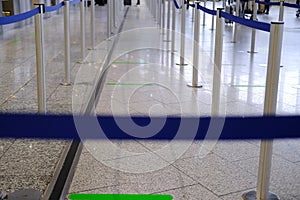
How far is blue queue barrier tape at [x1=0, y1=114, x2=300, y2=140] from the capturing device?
1.59 metres

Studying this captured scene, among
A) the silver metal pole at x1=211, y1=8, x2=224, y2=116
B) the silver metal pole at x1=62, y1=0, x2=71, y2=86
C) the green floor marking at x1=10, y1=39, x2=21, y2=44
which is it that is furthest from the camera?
the green floor marking at x1=10, y1=39, x2=21, y2=44

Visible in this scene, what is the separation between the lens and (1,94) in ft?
17.1

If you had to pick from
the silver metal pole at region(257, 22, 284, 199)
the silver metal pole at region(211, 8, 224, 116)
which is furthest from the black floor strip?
the silver metal pole at region(211, 8, 224, 116)

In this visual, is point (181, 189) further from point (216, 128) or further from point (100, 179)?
point (216, 128)

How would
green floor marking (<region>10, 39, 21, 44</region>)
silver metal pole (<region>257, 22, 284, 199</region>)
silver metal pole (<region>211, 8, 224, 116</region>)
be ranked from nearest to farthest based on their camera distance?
silver metal pole (<region>257, 22, 284, 199</region>) → silver metal pole (<region>211, 8, 224, 116</region>) → green floor marking (<region>10, 39, 21, 44</region>)

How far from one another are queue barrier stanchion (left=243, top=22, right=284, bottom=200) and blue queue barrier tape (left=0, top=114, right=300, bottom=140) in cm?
103

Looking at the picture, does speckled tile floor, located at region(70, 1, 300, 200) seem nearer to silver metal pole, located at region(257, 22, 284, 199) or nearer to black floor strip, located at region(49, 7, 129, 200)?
black floor strip, located at region(49, 7, 129, 200)

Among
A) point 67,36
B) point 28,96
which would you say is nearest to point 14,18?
point 28,96

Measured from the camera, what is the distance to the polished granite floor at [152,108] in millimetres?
3117

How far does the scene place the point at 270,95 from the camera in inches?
109

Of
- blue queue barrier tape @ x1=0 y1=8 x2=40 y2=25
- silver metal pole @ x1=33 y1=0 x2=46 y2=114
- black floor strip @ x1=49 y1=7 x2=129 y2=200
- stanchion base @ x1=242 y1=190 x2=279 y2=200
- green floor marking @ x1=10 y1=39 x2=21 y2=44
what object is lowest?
stanchion base @ x1=242 y1=190 x2=279 y2=200

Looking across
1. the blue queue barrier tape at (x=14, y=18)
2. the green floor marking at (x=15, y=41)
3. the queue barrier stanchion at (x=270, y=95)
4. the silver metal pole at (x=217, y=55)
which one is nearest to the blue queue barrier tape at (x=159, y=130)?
the queue barrier stanchion at (x=270, y=95)

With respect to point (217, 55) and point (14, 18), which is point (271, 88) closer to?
point (217, 55)

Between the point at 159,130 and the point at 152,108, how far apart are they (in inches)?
125
